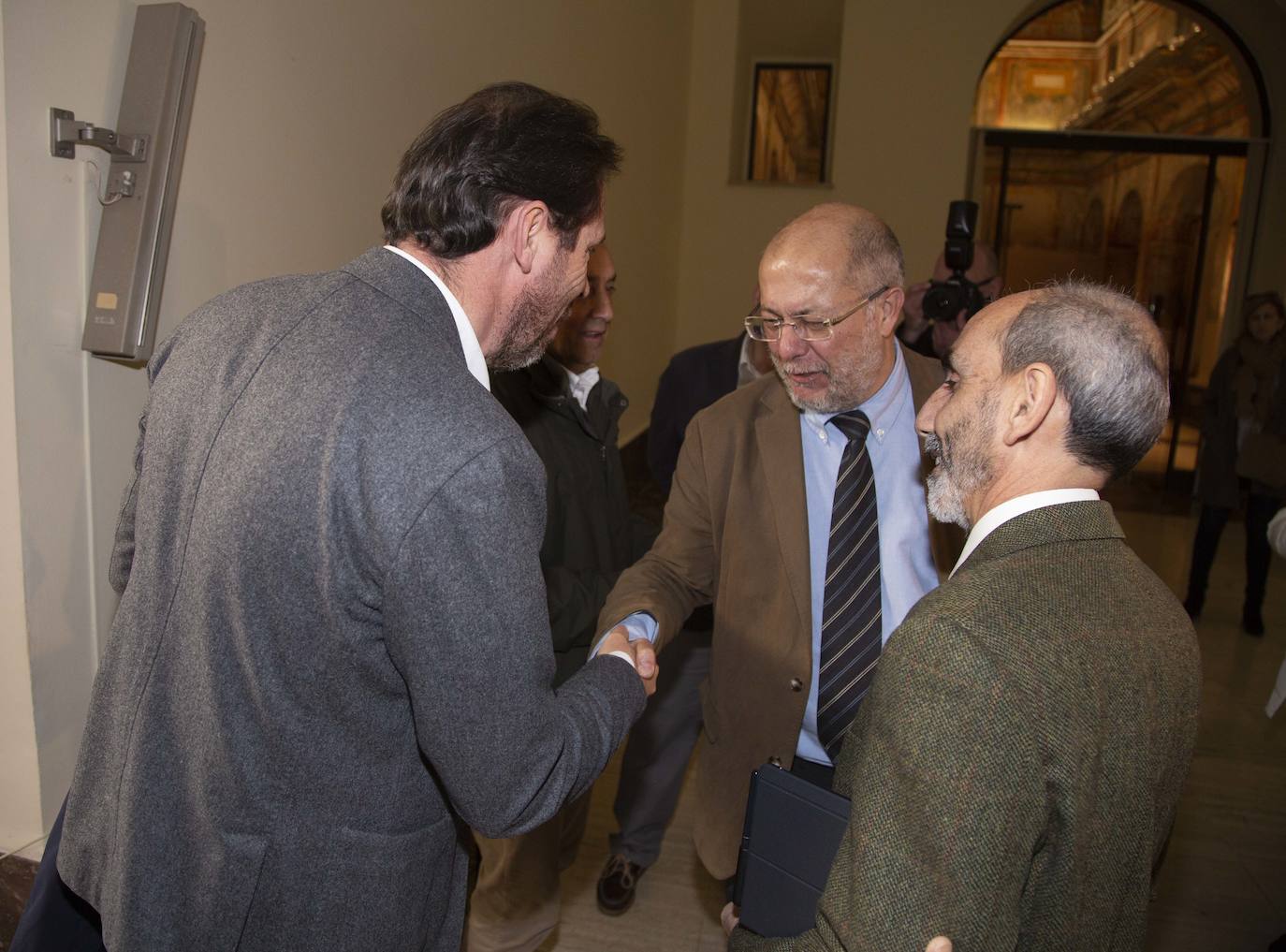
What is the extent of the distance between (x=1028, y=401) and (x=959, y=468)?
131mm

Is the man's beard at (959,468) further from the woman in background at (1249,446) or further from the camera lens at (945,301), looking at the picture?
the woman in background at (1249,446)

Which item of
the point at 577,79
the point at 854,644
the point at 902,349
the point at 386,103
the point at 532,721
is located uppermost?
the point at 577,79

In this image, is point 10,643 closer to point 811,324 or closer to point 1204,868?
point 811,324

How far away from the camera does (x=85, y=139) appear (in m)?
1.70

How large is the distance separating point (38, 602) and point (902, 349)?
175 centimetres

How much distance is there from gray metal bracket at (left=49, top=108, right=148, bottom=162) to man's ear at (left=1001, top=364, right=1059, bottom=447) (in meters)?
1.54

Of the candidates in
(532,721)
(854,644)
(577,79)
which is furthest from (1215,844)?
(577,79)

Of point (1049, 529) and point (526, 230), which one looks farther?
point (526, 230)

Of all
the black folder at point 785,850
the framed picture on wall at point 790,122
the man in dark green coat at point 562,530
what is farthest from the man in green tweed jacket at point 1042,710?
the framed picture on wall at point 790,122

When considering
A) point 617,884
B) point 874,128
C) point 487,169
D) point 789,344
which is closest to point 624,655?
point 487,169

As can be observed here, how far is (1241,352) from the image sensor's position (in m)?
5.63

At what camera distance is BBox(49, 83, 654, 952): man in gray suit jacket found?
987 millimetres

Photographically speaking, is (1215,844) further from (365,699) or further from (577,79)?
(577,79)

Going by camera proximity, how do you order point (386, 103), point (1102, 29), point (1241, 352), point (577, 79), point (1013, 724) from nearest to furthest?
1. point (1013, 724)
2. point (386, 103)
3. point (577, 79)
4. point (1241, 352)
5. point (1102, 29)
